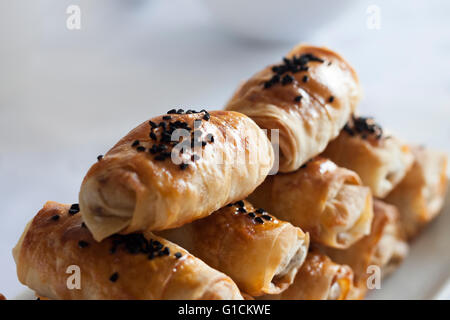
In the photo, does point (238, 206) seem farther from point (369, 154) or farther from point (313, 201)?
point (369, 154)

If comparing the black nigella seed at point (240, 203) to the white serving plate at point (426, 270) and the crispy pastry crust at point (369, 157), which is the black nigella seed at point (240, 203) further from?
the white serving plate at point (426, 270)

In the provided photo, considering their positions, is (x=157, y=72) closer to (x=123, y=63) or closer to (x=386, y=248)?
(x=123, y=63)

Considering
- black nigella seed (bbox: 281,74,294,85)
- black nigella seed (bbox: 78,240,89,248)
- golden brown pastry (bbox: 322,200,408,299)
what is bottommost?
golden brown pastry (bbox: 322,200,408,299)

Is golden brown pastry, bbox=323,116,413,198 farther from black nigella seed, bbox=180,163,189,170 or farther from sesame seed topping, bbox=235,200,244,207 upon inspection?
black nigella seed, bbox=180,163,189,170

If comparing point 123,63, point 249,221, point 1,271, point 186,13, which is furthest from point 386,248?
point 186,13

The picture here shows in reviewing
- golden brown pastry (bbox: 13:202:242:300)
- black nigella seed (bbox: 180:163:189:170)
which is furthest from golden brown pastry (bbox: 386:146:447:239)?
black nigella seed (bbox: 180:163:189:170)

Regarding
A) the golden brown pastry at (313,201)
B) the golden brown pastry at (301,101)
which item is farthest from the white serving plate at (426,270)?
the golden brown pastry at (301,101)
